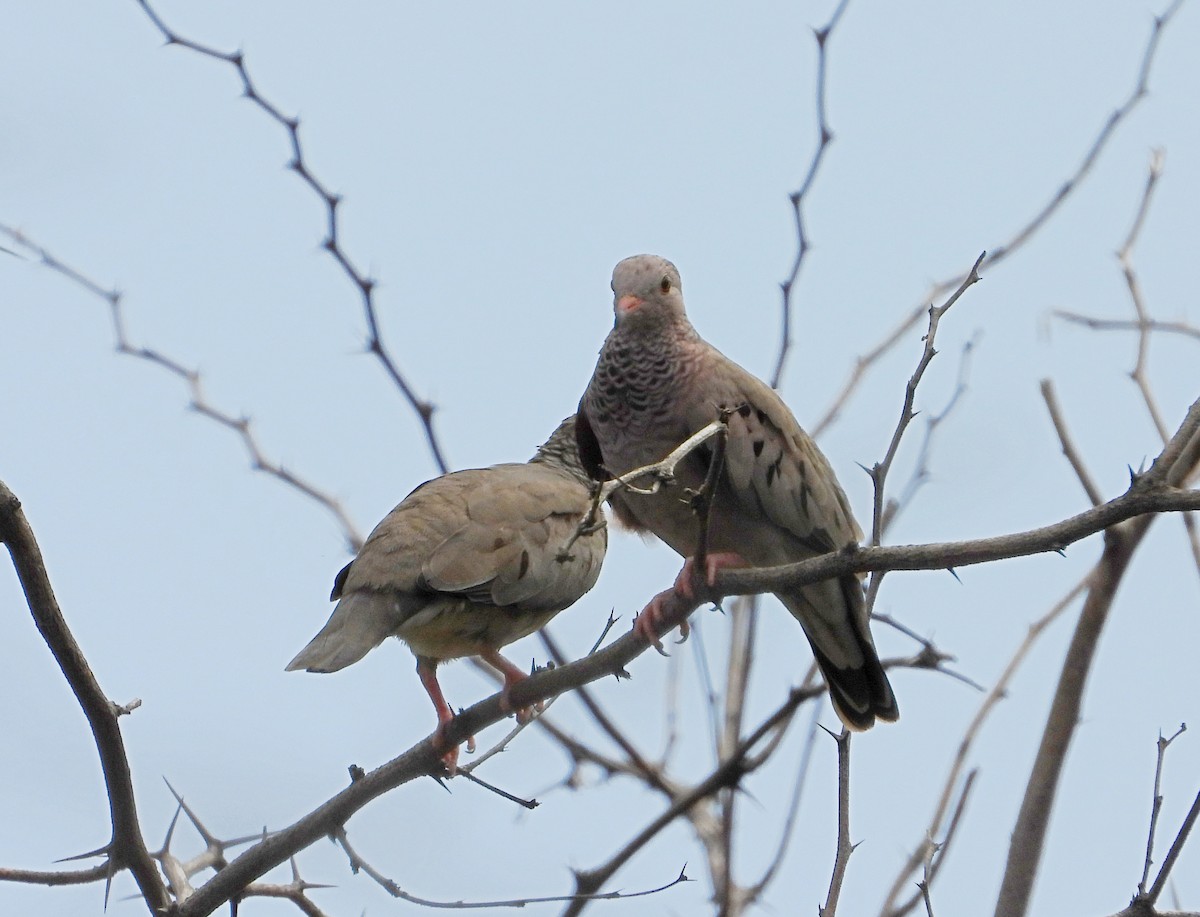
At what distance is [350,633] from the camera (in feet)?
14.0

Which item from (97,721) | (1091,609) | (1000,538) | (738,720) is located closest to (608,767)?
(738,720)

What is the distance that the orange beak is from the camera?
4.77m

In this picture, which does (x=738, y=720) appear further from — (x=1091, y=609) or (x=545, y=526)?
(x=1091, y=609)

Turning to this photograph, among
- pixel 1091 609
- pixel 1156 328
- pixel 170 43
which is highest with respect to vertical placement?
pixel 170 43

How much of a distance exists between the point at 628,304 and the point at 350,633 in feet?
4.88

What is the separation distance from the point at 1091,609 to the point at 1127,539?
0.91 feet

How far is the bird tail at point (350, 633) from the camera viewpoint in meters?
4.12

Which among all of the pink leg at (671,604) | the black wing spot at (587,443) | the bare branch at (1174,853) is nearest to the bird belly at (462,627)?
the black wing spot at (587,443)

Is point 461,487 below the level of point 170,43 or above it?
below

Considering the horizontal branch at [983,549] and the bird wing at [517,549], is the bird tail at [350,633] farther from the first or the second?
the horizontal branch at [983,549]

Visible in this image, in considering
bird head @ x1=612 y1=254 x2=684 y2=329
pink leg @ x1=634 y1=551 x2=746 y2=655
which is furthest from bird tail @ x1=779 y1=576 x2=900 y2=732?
bird head @ x1=612 y1=254 x2=684 y2=329

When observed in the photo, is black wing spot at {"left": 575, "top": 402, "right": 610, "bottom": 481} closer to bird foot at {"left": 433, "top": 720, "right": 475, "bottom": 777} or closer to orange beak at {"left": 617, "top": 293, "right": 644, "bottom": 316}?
orange beak at {"left": 617, "top": 293, "right": 644, "bottom": 316}

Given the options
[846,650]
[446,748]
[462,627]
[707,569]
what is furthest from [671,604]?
[846,650]

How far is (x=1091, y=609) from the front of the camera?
4480 mm
